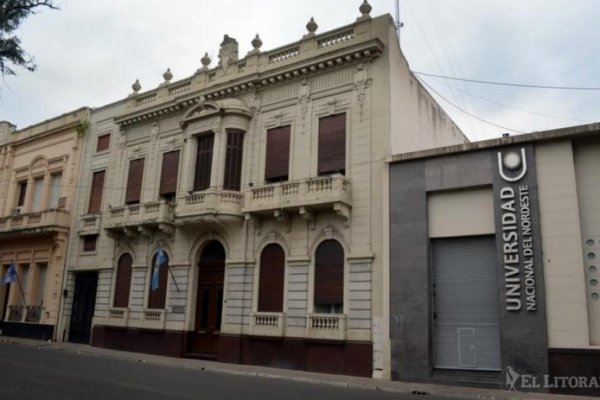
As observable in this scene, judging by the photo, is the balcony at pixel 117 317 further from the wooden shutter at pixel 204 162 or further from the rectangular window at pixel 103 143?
the rectangular window at pixel 103 143

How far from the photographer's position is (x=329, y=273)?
57.0ft

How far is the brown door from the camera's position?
19.8 meters

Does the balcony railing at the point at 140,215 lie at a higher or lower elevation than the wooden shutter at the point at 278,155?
lower

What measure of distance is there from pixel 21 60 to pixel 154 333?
13266 mm

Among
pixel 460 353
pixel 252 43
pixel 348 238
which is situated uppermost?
pixel 252 43

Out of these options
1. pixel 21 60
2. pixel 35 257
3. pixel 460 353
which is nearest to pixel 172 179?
pixel 35 257

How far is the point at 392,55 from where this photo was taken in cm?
1795

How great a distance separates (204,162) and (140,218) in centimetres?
374

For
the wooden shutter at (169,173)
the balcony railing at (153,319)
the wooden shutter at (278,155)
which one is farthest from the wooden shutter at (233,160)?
the balcony railing at (153,319)

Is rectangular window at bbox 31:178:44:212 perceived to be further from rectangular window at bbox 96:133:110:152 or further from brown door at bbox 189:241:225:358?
brown door at bbox 189:241:225:358

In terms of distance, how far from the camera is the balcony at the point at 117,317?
22.3 metres

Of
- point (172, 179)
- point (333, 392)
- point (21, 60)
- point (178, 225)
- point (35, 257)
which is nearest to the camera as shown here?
point (21, 60)

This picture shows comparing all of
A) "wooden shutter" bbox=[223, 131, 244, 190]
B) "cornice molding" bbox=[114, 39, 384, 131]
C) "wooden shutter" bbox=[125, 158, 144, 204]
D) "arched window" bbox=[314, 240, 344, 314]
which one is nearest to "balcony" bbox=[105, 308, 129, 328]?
"wooden shutter" bbox=[125, 158, 144, 204]

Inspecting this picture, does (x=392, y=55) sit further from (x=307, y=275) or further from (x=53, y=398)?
(x=53, y=398)
